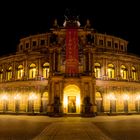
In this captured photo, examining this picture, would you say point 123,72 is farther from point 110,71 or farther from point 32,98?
point 32,98

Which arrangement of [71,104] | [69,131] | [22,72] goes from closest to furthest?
[69,131]
[71,104]
[22,72]

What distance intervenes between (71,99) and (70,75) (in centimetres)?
510

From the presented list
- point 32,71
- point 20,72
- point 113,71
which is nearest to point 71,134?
point 113,71

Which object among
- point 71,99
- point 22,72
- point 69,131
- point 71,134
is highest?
point 22,72

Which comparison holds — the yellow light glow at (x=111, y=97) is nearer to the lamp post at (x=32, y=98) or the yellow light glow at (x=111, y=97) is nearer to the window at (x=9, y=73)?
the lamp post at (x=32, y=98)

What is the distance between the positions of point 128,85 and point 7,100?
2955 centimetres

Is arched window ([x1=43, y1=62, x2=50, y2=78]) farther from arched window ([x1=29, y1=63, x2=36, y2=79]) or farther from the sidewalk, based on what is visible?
the sidewalk

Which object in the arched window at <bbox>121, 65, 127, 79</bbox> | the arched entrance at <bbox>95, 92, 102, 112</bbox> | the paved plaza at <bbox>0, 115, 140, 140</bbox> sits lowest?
the paved plaza at <bbox>0, 115, 140, 140</bbox>

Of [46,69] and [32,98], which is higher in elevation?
[46,69]

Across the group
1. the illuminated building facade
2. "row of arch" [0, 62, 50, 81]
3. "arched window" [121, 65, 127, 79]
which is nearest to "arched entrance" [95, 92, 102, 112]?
the illuminated building facade

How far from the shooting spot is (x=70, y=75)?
46562 millimetres

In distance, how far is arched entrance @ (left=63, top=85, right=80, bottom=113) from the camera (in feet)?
154

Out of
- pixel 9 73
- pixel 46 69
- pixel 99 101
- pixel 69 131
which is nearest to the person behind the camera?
pixel 69 131

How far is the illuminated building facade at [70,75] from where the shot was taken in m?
46.3
